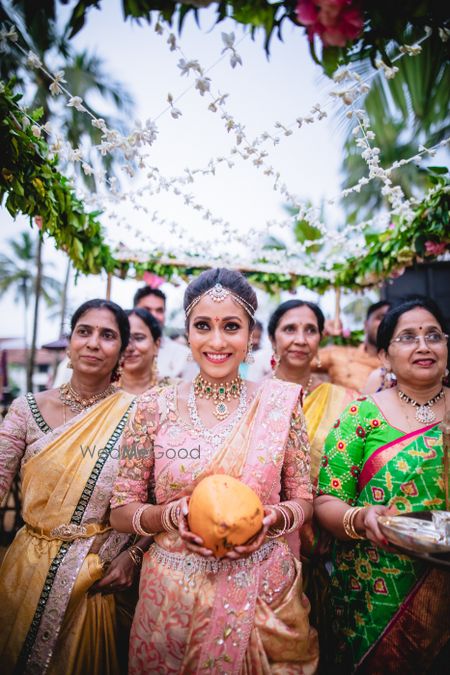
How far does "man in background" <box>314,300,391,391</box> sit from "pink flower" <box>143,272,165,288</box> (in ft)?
7.98

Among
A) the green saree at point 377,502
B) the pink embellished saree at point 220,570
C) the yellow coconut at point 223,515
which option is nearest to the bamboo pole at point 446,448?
the green saree at point 377,502

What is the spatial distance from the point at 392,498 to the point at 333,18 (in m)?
Result: 2.07

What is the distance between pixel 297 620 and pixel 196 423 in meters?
0.97

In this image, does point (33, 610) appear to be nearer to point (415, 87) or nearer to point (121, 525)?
point (121, 525)

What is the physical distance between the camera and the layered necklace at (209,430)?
1.94 meters

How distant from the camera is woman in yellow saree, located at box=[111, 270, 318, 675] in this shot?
1717 mm

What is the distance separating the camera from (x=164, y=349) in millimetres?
6363

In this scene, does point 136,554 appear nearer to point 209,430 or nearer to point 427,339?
point 209,430

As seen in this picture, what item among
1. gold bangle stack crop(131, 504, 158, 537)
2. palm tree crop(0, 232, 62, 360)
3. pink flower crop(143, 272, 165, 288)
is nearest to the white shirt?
pink flower crop(143, 272, 165, 288)

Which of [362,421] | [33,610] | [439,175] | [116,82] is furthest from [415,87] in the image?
[116,82]

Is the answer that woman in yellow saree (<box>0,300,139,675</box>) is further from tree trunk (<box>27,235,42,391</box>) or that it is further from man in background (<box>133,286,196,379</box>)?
tree trunk (<box>27,235,42,391</box>)

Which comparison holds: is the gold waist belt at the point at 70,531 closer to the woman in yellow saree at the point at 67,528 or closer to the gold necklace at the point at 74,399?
the woman in yellow saree at the point at 67,528

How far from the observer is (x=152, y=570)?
73.7 inches

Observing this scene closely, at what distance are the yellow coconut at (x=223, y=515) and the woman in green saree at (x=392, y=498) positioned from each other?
24.3 inches
